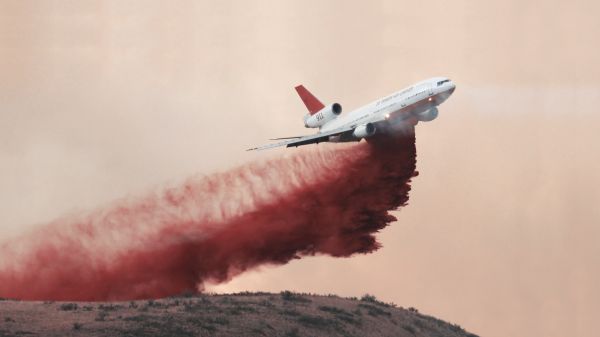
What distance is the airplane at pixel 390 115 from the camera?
9556 cm

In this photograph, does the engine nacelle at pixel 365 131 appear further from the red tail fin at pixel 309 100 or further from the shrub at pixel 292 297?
the shrub at pixel 292 297

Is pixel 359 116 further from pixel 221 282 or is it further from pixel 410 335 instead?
pixel 410 335

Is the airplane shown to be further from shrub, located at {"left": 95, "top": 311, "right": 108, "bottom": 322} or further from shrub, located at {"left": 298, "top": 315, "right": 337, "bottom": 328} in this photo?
shrub, located at {"left": 95, "top": 311, "right": 108, "bottom": 322}

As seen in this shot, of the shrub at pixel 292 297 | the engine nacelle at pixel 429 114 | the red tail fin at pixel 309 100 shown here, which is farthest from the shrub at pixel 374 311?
the red tail fin at pixel 309 100

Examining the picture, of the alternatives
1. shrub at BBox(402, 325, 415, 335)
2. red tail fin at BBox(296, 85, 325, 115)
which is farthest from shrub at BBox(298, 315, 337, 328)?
red tail fin at BBox(296, 85, 325, 115)

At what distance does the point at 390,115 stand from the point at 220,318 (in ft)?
103

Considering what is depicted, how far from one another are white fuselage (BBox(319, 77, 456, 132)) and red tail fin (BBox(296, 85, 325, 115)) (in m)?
13.2

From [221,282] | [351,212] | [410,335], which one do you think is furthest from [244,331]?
[351,212]

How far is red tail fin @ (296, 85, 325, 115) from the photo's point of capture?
374ft

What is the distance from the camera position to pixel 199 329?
2702 inches

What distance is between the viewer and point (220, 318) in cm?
7100

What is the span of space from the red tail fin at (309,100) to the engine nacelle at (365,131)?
15.5m

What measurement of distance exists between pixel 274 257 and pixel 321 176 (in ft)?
34.2

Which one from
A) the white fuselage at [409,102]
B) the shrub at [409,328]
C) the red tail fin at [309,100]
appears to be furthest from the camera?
the red tail fin at [309,100]
